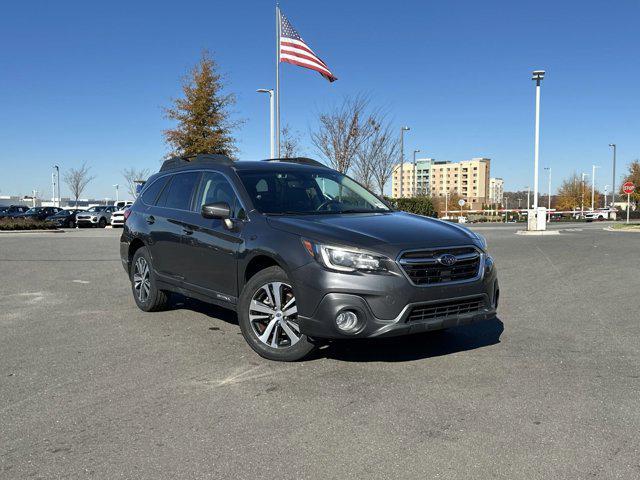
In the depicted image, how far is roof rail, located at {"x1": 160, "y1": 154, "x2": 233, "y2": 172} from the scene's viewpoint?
6117mm

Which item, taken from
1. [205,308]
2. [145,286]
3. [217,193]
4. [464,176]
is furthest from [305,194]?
[464,176]

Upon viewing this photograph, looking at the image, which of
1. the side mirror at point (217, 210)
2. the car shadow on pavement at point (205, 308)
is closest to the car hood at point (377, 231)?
the side mirror at point (217, 210)

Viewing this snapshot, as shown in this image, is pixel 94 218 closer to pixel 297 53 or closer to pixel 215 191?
pixel 297 53

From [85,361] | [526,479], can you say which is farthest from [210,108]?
[526,479]

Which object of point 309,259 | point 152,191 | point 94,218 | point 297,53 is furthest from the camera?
point 94,218

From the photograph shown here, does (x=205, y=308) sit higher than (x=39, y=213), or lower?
lower

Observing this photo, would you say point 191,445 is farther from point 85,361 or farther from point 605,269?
point 605,269

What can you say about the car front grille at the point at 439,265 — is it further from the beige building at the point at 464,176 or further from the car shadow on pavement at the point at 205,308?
the beige building at the point at 464,176

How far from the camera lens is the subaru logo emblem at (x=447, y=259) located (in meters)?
4.58

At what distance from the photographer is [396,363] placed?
4.80 m

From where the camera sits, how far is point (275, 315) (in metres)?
4.84

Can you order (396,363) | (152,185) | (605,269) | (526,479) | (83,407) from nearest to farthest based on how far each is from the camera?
(526,479), (83,407), (396,363), (152,185), (605,269)

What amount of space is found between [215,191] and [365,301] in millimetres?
2285

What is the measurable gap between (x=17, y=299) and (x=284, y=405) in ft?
19.1
